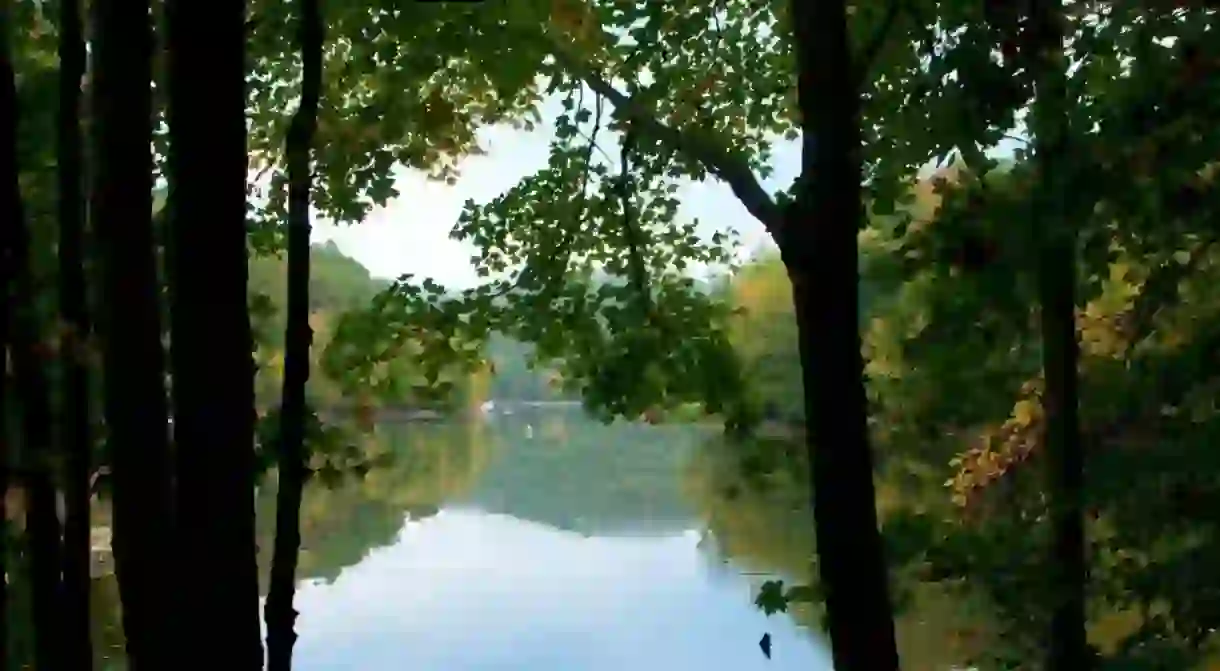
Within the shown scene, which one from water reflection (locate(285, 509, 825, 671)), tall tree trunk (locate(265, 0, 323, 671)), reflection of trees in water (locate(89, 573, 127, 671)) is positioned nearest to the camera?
tall tree trunk (locate(265, 0, 323, 671))

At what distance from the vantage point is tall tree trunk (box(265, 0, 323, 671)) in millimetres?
5602

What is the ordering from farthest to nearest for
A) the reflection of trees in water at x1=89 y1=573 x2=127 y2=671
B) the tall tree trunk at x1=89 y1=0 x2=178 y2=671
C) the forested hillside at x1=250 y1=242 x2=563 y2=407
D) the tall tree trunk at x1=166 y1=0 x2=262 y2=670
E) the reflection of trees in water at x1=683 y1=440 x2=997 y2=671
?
the reflection of trees in water at x1=89 y1=573 x2=127 y2=671 < the forested hillside at x1=250 y1=242 x2=563 y2=407 < the reflection of trees in water at x1=683 y1=440 x2=997 y2=671 < the tall tree trunk at x1=89 y1=0 x2=178 y2=671 < the tall tree trunk at x1=166 y1=0 x2=262 y2=670

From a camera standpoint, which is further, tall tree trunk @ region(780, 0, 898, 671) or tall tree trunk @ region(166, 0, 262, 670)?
tall tree trunk @ region(780, 0, 898, 671)

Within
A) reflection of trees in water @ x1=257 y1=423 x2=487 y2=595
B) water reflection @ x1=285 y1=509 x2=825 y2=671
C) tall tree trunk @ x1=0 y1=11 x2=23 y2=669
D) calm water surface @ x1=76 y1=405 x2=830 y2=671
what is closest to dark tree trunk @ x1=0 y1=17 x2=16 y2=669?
tall tree trunk @ x1=0 y1=11 x2=23 y2=669

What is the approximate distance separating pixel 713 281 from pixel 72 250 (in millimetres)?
3630

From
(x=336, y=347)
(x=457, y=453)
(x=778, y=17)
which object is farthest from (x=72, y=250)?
(x=457, y=453)

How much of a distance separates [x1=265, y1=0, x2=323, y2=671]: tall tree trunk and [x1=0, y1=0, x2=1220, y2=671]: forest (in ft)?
0.07

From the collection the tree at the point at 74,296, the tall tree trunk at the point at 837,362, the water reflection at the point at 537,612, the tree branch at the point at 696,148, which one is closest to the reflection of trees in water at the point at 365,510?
the water reflection at the point at 537,612

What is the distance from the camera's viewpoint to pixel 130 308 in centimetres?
403

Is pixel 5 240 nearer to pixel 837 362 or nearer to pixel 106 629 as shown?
pixel 837 362

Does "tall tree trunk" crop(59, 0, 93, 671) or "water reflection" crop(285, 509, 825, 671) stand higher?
"tall tree trunk" crop(59, 0, 93, 671)

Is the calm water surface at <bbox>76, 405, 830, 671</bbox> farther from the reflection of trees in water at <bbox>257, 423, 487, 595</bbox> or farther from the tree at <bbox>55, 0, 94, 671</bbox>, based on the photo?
the tree at <bbox>55, 0, 94, 671</bbox>

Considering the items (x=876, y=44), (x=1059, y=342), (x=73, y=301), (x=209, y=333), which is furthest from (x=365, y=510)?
(x=209, y=333)

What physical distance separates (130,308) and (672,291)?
3463 mm
